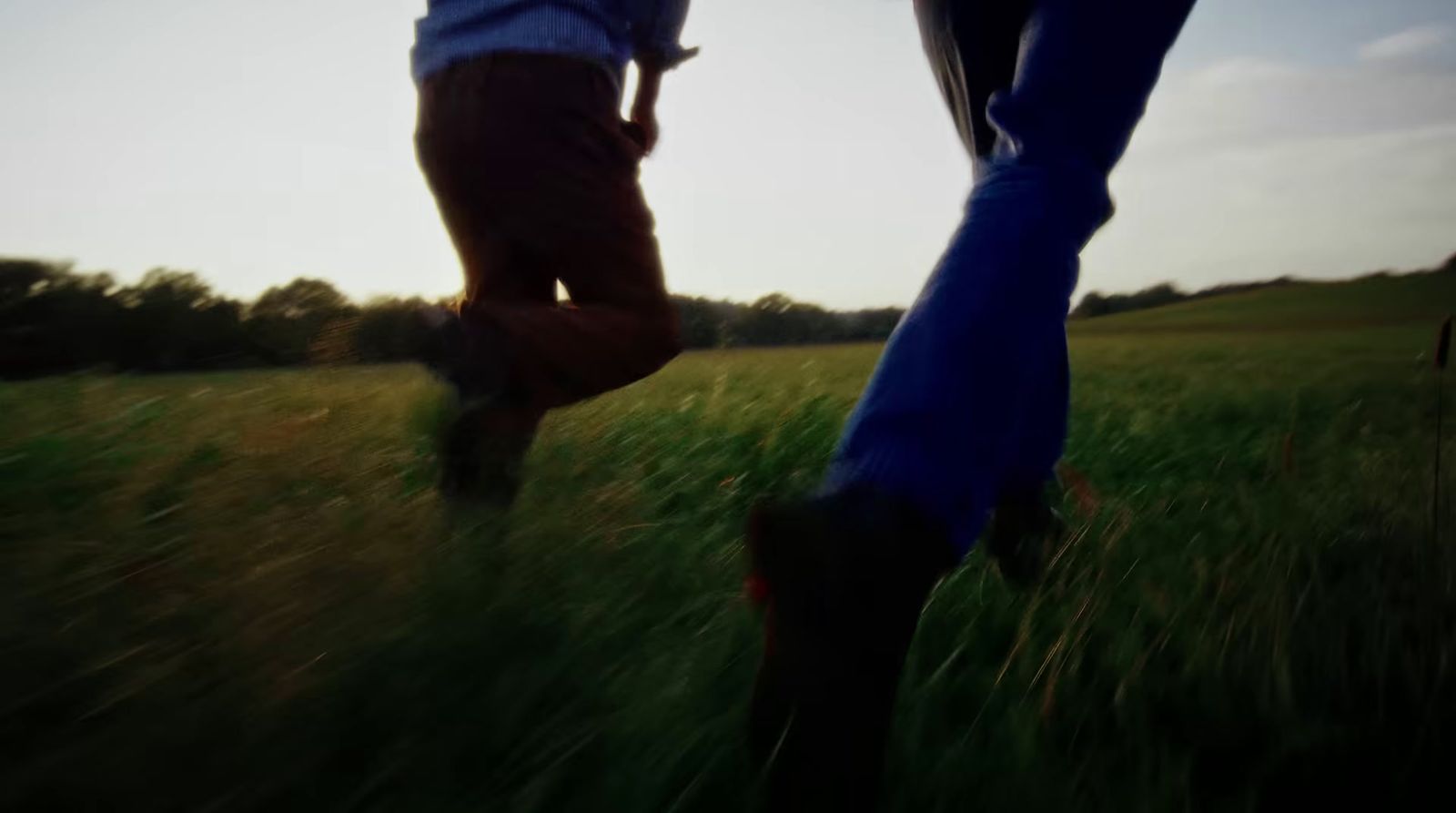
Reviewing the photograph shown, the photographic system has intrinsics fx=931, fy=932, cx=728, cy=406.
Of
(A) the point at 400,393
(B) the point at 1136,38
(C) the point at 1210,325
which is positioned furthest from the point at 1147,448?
(C) the point at 1210,325

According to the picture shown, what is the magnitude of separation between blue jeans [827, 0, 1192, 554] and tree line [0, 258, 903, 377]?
35cm

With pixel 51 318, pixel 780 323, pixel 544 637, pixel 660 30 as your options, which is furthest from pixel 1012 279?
pixel 780 323

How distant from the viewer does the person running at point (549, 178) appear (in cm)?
183

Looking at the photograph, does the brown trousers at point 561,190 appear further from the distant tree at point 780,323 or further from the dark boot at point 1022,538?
the distant tree at point 780,323

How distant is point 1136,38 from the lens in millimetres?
1214

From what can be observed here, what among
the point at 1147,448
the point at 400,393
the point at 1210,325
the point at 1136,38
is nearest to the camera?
the point at 1136,38

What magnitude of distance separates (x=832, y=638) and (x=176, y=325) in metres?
1.75

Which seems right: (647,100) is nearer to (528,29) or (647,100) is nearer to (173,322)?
(528,29)

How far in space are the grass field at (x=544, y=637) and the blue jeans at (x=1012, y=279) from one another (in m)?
0.33

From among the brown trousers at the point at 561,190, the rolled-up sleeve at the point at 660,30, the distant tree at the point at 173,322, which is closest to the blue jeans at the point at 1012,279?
A: the brown trousers at the point at 561,190

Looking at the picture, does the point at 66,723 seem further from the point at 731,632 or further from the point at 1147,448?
the point at 1147,448

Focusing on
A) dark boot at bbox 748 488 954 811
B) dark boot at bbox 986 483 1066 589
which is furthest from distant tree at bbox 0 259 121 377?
dark boot at bbox 986 483 1066 589

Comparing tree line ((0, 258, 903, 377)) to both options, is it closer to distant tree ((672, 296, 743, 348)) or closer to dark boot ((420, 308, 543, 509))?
dark boot ((420, 308, 543, 509))

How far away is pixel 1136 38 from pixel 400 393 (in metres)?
1.41
